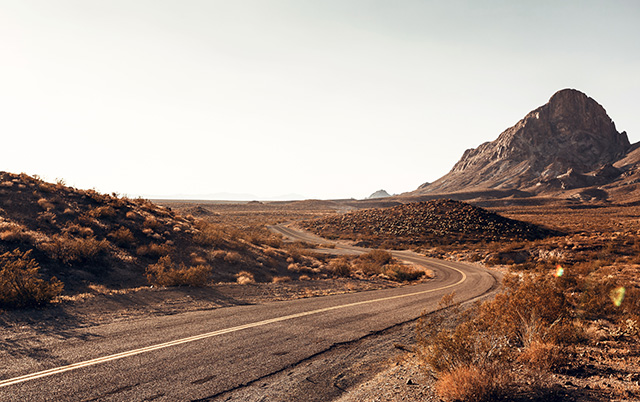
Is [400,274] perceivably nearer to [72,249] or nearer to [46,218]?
[72,249]

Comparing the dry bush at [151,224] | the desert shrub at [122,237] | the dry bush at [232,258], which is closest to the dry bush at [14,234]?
the desert shrub at [122,237]

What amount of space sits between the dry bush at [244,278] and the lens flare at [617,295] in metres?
15.2

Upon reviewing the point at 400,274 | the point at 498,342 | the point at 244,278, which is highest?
the point at 498,342

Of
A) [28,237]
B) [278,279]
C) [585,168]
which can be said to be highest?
[585,168]

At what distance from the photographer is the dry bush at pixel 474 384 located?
5.18 meters

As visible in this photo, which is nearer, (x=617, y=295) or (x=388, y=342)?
(x=388, y=342)

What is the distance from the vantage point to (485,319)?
767 centimetres

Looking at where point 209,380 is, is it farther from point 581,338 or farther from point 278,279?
point 278,279

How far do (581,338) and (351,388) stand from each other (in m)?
6.44

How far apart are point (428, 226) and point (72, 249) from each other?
51720 mm

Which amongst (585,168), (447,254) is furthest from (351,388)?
(585,168)

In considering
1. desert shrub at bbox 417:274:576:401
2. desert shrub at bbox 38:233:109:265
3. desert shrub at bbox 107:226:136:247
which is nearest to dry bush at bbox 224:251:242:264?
desert shrub at bbox 107:226:136:247

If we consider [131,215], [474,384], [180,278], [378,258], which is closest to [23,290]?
[180,278]

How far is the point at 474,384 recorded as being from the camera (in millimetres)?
5234
